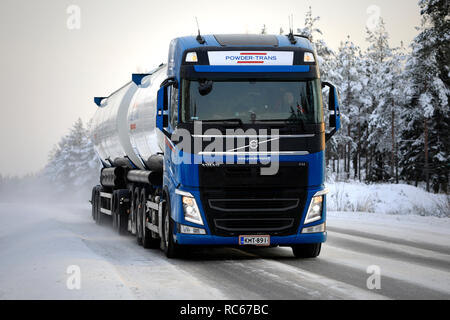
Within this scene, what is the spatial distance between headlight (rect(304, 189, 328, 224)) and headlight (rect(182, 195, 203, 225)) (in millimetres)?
1802

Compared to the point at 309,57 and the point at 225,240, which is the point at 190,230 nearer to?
the point at 225,240

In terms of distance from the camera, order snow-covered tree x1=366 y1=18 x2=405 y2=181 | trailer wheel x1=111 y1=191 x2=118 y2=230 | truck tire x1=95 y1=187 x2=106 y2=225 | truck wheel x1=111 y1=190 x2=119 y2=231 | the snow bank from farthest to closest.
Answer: snow-covered tree x1=366 y1=18 x2=405 y2=181 < truck tire x1=95 y1=187 x2=106 y2=225 < the snow bank < trailer wheel x1=111 y1=191 x2=118 y2=230 < truck wheel x1=111 y1=190 x2=119 y2=231

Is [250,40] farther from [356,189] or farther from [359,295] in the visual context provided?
[356,189]

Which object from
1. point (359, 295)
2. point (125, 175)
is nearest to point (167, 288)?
point (359, 295)

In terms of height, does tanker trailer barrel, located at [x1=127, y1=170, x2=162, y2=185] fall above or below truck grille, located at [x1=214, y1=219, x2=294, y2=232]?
above

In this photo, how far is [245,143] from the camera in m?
11.2

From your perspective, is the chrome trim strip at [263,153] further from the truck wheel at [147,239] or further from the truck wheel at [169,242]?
the truck wheel at [147,239]

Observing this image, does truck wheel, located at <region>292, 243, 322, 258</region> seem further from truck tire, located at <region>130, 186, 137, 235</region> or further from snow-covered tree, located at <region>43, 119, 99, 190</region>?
snow-covered tree, located at <region>43, 119, 99, 190</region>

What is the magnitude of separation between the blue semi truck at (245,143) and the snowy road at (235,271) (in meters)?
0.64

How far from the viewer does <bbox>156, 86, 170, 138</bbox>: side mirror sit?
12.1 meters

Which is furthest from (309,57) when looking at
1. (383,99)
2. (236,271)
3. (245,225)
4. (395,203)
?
(383,99)

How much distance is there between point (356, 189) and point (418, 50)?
59.7ft

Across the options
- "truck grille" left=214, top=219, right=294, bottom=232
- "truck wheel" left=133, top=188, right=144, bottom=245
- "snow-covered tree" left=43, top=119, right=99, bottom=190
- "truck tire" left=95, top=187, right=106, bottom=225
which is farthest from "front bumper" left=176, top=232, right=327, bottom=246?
"snow-covered tree" left=43, top=119, right=99, bottom=190

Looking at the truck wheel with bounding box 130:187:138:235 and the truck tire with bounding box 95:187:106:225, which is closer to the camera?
the truck wheel with bounding box 130:187:138:235
